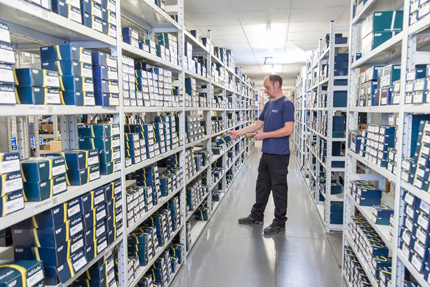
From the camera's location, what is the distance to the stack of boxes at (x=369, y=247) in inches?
84.8

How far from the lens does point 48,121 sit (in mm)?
6895

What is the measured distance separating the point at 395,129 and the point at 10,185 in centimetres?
211

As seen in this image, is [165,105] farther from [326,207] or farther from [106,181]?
[326,207]

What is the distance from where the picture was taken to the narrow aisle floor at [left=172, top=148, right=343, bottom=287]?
3105 mm

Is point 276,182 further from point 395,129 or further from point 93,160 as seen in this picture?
point 93,160

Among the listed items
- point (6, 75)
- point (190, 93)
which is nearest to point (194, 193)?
point (190, 93)

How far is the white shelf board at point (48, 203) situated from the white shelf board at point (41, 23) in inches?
29.9

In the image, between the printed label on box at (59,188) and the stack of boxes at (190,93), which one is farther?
the stack of boxes at (190,93)

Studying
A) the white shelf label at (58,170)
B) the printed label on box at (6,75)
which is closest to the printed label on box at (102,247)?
the white shelf label at (58,170)

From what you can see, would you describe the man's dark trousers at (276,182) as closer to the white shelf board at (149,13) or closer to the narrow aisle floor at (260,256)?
the narrow aisle floor at (260,256)

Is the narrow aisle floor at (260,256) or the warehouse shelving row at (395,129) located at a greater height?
the warehouse shelving row at (395,129)

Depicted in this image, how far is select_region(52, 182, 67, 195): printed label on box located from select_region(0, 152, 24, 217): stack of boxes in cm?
18

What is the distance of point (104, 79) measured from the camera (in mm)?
1825

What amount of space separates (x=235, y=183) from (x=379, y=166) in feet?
17.1
